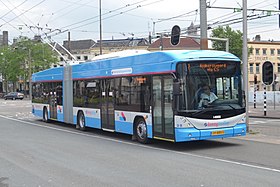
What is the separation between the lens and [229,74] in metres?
12.9

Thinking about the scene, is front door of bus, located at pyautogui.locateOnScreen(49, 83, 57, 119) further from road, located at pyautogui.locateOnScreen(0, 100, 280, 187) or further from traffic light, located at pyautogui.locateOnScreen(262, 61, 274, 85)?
traffic light, located at pyautogui.locateOnScreen(262, 61, 274, 85)

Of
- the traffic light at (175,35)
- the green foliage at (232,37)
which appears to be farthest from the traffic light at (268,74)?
the green foliage at (232,37)

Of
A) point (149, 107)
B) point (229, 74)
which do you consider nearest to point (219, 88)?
point (229, 74)

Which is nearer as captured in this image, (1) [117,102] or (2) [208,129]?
(2) [208,129]

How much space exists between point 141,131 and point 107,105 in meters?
2.73

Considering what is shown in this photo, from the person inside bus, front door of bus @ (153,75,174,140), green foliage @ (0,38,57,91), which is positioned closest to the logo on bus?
the person inside bus

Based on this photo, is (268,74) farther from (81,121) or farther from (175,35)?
(81,121)

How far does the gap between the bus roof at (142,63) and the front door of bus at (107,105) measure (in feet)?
1.20

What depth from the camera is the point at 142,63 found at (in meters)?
14.2

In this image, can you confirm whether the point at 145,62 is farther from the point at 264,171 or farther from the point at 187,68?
the point at 264,171

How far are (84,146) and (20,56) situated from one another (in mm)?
71055

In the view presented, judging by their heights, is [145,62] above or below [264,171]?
above

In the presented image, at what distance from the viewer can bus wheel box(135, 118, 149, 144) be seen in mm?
13977

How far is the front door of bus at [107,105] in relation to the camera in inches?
637
